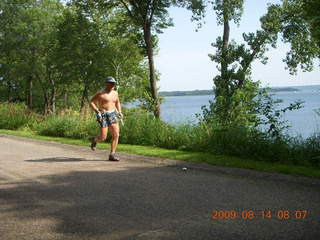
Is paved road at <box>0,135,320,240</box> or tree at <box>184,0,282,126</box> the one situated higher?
tree at <box>184,0,282,126</box>

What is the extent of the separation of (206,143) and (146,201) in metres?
4.82

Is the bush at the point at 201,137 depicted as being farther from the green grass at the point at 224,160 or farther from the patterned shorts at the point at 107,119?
the patterned shorts at the point at 107,119

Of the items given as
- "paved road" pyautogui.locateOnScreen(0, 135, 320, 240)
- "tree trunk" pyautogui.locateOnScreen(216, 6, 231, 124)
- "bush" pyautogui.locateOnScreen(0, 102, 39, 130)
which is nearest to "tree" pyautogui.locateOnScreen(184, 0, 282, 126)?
"tree trunk" pyautogui.locateOnScreen(216, 6, 231, 124)

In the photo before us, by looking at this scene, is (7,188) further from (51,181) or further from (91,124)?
(91,124)

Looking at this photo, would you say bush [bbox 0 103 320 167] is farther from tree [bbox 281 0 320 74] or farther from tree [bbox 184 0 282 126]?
tree [bbox 281 0 320 74]

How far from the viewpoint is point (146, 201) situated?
17.3 feet

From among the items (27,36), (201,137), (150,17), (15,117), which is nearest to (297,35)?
(150,17)

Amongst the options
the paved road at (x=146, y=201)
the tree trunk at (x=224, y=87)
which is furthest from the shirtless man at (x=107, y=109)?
the tree trunk at (x=224, y=87)

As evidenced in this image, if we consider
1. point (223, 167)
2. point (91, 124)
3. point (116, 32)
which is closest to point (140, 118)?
point (91, 124)

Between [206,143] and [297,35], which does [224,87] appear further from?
[297,35]

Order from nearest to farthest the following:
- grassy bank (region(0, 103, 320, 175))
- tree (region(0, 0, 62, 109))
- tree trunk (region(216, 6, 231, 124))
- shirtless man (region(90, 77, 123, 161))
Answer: grassy bank (region(0, 103, 320, 175)) → shirtless man (region(90, 77, 123, 161)) → tree trunk (region(216, 6, 231, 124)) → tree (region(0, 0, 62, 109))

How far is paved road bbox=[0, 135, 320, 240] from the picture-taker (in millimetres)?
4062

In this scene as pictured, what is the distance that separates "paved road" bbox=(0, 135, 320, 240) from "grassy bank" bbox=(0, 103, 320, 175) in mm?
1072

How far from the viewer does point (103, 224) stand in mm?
4328
